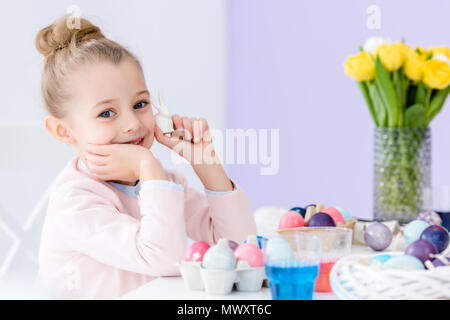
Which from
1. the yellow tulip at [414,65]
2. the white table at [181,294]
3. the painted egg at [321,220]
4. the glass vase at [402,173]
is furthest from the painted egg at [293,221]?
the yellow tulip at [414,65]

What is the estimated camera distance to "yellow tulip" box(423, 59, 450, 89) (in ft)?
5.66

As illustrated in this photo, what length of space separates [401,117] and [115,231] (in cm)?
100

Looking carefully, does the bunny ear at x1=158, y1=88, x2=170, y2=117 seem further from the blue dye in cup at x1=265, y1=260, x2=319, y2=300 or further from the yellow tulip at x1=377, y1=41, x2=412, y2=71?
the yellow tulip at x1=377, y1=41, x2=412, y2=71

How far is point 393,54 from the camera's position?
1.76m

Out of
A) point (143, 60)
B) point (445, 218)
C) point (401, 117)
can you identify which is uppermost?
point (143, 60)

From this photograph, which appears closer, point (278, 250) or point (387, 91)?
point (278, 250)

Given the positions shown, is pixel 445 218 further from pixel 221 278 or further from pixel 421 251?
pixel 221 278

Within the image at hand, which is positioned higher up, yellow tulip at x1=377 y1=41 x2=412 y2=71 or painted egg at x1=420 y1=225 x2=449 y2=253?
yellow tulip at x1=377 y1=41 x2=412 y2=71

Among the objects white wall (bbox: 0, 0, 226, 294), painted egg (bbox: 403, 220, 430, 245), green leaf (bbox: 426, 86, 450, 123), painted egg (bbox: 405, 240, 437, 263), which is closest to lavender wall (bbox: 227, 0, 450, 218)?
white wall (bbox: 0, 0, 226, 294)

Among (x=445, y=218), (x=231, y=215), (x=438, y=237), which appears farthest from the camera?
(x=445, y=218)

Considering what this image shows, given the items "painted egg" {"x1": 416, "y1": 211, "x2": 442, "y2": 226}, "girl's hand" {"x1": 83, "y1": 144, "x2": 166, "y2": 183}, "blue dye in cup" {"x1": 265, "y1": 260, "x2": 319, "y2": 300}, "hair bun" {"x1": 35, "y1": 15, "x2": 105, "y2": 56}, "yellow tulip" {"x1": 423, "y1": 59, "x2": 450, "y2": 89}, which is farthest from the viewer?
"yellow tulip" {"x1": 423, "y1": 59, "x2": 450, "y2": 89}

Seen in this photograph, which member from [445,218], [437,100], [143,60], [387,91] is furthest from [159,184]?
[143,60]

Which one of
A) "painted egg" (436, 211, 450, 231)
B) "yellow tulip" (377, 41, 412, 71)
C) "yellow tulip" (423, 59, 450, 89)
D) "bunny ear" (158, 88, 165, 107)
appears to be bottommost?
"painted egg" (436, 211, 450, 231)

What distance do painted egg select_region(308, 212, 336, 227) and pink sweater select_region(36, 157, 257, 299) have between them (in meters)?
0.19
